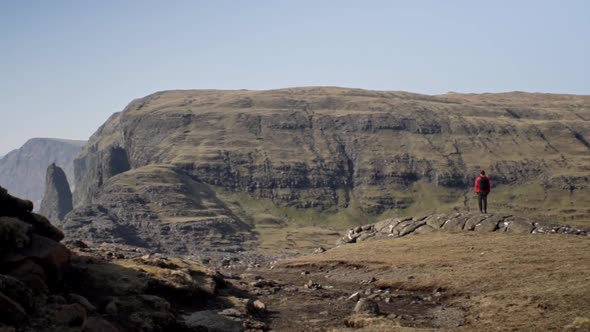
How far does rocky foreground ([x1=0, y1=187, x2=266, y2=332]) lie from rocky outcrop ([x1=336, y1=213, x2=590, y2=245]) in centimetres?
2546

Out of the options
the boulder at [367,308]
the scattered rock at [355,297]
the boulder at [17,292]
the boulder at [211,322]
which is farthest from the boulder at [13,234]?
the scattered rock at [355,297]

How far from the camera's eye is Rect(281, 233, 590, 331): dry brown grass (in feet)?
78.0

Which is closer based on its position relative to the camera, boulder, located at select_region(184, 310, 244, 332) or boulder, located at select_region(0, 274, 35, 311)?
boulder, located at select_region(0, 274, 35, 311)

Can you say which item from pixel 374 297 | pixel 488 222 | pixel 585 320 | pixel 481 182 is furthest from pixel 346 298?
pixel 481 182

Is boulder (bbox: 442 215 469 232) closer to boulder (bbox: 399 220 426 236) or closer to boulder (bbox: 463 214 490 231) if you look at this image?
boulder (bbox: 463 214 490 231)

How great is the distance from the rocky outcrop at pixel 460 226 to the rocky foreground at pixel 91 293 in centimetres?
2546

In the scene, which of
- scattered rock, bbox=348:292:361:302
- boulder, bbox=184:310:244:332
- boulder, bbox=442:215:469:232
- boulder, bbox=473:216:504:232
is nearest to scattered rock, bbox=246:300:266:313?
boulder, bbox=184:310:244:332

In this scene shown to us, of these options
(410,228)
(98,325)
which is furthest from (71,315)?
(410,228)

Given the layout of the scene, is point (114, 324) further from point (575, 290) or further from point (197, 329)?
point (575, 290)

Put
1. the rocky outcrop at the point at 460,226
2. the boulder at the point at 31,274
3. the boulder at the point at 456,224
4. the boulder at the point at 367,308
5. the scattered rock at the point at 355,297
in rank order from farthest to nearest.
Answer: the boulder at the point at 456,224 → the rocky outcrop at the point at 460,226 → the scattered rock at the point at 355,297 → the boulder at the point at 367,308 → the boulder at the point at 31,274

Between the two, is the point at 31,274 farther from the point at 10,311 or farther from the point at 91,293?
the point at 10,311

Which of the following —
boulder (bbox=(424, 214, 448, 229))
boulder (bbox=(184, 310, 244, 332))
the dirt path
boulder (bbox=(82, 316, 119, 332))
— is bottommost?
the dirt path

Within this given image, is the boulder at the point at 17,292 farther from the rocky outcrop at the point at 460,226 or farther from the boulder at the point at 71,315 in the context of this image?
the rocky outcrop at the point at 460,226

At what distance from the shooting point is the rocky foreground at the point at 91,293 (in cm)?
2002
